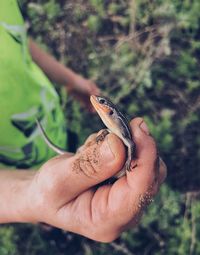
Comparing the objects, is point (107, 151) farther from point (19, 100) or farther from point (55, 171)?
point (19, 100)

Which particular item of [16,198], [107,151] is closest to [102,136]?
[107,151]

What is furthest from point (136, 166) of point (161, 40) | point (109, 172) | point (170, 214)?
point (161, 40)

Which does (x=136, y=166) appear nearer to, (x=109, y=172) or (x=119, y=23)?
(x=109, y=172)

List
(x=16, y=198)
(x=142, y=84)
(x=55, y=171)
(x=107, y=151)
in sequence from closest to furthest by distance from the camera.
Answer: (x=107, y=151) → (x=55, y=171) → (x=16, y=198) → (x=142, y=84)

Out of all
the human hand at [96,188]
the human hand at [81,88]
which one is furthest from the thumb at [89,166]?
the human hand at [81,88]

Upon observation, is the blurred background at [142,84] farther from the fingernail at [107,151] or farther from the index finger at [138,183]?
the fingernail at [107,151]

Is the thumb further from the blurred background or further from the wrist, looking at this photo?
the blurred background

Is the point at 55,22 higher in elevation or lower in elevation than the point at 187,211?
higher
